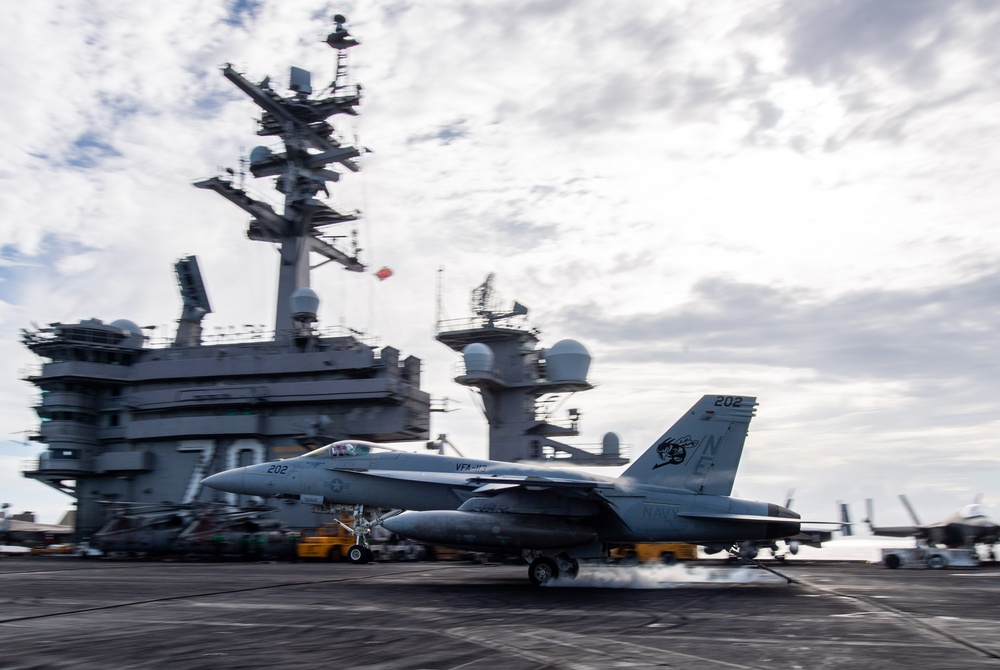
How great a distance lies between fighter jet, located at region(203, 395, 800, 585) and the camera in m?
18.4

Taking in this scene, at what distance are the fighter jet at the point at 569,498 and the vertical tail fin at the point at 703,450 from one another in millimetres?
25

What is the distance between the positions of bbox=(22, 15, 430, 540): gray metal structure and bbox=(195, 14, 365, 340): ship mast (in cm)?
7

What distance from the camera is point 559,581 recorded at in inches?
758

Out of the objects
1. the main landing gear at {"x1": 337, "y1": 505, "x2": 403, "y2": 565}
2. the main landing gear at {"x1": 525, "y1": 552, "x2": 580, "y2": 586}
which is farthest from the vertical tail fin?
the main landing gear at {"x1": 337, "y1": 505, "x2": 403, "y2": 565}

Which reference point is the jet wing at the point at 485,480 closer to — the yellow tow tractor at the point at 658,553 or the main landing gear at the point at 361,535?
the main landing gear at the point at 361,535

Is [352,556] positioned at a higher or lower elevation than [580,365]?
lower

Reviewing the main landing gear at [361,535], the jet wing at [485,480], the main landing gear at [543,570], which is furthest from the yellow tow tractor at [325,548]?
the main landing gear at [543,570]

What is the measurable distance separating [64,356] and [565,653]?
39.6 m

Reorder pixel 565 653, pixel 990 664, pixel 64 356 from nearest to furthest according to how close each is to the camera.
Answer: pixel 990 664 < pixel 565 653 < pixel 64 356

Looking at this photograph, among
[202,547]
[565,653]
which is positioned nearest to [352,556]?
[202,547]

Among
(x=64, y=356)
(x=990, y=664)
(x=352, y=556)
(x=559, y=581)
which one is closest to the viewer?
(x=990, y=664)

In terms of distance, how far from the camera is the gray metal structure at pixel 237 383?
37.9 metres

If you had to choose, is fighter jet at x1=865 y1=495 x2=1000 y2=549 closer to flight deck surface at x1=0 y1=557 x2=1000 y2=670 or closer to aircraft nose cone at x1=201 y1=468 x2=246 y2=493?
flight deck surface at x1=0 y1=557 x2=1000 y2=670

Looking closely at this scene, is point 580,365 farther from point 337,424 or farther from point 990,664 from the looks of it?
point 990,664
